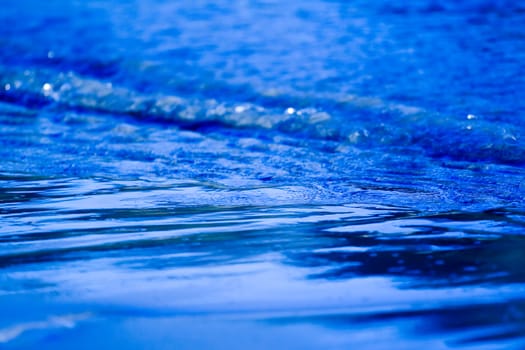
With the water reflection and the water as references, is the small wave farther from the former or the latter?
the water reflection

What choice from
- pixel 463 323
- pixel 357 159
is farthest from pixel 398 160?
pixel 463 323

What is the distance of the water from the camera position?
98.0 inches

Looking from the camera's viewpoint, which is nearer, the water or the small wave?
the water

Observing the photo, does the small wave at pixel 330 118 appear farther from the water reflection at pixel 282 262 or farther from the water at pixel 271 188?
the water reflection at pixel 282 262

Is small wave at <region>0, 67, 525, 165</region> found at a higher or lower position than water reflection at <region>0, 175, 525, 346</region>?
higher

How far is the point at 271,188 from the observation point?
4227mm

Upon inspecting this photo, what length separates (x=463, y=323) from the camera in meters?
2.41

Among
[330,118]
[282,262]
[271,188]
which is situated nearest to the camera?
[282,262]

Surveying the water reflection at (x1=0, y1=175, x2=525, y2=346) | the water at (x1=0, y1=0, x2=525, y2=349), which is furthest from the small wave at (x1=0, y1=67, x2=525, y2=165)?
the water reflection at (x1=0, y1=175, x2=525, y2=346)

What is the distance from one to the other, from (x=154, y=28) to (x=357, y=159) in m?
6.19

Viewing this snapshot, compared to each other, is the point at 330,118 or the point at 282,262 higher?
the point at 330,118

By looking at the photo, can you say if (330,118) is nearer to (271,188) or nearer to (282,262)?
(271,188)

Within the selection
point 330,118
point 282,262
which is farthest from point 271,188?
point 330,118

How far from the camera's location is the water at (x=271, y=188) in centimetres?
249
